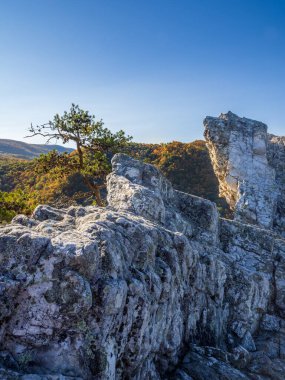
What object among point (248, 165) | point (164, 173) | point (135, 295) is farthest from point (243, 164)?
point (164, 173)

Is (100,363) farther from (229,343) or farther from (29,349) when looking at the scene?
(229,343)

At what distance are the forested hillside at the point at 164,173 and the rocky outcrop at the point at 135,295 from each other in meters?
31.4

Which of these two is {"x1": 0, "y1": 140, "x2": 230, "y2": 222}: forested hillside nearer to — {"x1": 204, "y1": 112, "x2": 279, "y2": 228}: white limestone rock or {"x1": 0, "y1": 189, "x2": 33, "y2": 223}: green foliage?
{"x1": 204, "y1": 112, "x2": 279, "y2": 228}: white limestone rock

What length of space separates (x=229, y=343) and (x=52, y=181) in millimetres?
54364

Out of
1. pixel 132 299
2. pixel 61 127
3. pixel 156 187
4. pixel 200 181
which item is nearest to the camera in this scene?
pixel 132 299

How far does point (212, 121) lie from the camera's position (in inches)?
1416

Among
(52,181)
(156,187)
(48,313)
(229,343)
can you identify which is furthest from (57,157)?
(52,181)

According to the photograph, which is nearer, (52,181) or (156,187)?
(156,187)

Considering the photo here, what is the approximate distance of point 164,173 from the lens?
63.1 metres

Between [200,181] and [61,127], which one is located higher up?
[61,127]

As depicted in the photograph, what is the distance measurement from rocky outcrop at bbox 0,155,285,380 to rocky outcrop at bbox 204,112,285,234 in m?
10.2

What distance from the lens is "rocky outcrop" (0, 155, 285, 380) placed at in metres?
8.02

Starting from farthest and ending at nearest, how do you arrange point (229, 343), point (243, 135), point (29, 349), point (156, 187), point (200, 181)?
point (200, 181), point (243, 135), point (156, 187), point (229, 343), point (29, 349)

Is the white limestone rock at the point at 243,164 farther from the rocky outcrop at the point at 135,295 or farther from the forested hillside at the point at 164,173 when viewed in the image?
the forested hillside at the point at 164,173
